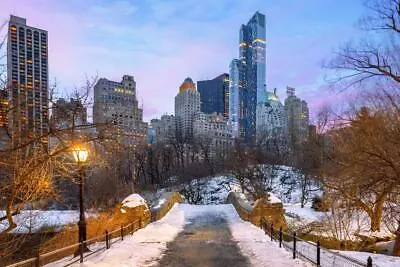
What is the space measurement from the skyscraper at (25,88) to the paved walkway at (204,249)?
16.0ft

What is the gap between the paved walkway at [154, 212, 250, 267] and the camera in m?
10.1

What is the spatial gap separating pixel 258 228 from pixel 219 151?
54.7 m

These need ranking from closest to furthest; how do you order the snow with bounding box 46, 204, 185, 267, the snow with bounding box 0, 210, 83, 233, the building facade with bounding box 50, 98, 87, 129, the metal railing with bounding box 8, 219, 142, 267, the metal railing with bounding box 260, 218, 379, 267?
the building facade with bounding box 50, 98, 87, 129
the snow with bounding box 46, 204, 185, 267
the metal railing with bounding box 260, 218, 379, 267
the metal railing with bounding box 8, 219, 142, 267
the snow with bounding box 0, 210, 83, 233

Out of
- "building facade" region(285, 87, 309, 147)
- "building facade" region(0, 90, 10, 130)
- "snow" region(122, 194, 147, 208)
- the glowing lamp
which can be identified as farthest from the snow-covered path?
"building facade" region(285, 87, 309, 147)

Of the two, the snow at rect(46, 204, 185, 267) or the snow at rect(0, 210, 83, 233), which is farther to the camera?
the snow at rect(0, 210, 83, 233)

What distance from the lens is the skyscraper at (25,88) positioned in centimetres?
838

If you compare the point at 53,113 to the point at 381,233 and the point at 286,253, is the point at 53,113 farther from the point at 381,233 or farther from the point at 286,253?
the point at 381,233

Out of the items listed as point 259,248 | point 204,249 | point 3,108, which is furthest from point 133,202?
point 3,108

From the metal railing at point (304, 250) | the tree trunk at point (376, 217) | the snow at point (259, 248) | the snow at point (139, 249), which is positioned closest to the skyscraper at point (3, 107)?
the snow at point (139, 249)

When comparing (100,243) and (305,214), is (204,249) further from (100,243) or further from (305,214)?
(305,214)

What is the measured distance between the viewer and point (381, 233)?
23906mm

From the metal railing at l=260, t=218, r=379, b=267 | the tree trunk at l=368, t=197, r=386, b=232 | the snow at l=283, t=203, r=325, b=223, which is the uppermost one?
the metal railing at l=260, t=218, r=379, b=267

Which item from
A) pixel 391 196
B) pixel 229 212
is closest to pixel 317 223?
pixel 229 212

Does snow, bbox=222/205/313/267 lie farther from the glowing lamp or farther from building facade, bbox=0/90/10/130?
building facade, bbox=0/90/10/130
